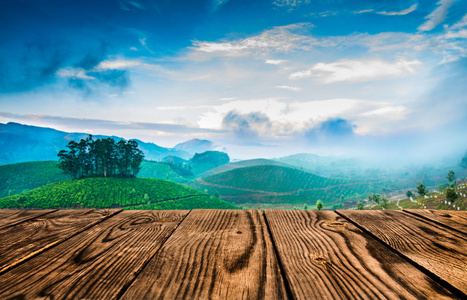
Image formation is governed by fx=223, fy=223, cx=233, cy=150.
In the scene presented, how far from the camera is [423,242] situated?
180 cm

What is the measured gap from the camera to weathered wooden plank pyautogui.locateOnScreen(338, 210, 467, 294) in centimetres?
136

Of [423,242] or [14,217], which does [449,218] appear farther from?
[14,217]

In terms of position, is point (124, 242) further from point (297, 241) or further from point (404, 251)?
point (404, 251)

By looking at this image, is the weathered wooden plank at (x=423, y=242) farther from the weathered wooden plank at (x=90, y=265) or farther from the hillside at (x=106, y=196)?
the hillside at (x=106, y=196)

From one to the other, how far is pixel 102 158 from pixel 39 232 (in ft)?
384

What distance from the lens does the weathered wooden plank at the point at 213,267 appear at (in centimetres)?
112

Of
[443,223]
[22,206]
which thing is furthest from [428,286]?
[22,206]

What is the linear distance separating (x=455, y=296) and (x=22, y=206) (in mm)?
108495

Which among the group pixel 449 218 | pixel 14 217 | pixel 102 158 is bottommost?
pixel 102 158

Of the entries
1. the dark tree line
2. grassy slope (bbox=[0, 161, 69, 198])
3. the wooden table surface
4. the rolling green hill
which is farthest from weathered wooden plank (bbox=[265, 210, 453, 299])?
grassy slope (bbox=[0, 161, 69, 198])

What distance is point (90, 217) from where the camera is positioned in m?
2.54

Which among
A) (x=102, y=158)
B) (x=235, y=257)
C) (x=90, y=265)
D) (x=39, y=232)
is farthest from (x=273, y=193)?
(x=90, y=265)

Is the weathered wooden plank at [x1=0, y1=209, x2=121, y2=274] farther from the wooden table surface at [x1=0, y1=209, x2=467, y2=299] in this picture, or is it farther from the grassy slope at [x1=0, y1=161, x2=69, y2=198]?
the grassy slope at [x1=0, y1=161, x2=69, y2=198]

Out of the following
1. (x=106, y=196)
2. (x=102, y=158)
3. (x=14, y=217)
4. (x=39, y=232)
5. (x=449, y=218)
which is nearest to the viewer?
(x=39, y=232)
